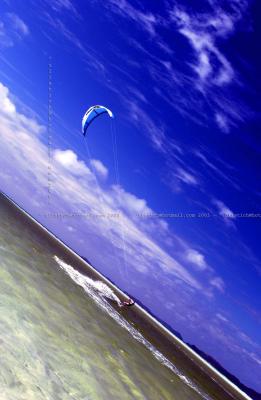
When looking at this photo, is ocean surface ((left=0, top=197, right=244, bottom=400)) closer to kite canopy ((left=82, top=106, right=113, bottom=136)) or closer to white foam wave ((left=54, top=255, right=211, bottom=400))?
white foam wave ((left=54, top=255, right=211, bottom=400))

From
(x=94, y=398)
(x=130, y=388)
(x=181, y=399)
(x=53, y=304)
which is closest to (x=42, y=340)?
(x=94, y=398)

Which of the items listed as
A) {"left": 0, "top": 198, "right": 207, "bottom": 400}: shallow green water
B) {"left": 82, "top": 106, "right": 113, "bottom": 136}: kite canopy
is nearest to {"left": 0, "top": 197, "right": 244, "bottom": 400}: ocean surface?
{"left": 0, "top": 198, "right": 207, "bottom": 400}: shallow green water

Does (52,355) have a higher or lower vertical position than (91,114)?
lower

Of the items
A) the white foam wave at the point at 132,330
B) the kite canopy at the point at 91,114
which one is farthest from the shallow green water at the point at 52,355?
the kite canopy at the point at 91,114

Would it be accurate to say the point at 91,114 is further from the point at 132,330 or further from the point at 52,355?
the point at 52,355

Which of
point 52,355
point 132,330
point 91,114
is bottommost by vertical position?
point 132,330

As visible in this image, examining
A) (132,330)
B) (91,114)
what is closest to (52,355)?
(132,330)

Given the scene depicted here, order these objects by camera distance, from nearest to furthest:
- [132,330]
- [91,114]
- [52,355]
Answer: [52,355]
[132,330]
[91,114]

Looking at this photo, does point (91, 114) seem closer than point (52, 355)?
No

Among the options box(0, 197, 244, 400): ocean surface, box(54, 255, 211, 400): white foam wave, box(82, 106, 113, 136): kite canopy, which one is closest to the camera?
box(0, 197, 244, 400): ocean surface

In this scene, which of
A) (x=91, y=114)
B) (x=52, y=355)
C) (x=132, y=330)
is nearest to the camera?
(x=52, y=355)

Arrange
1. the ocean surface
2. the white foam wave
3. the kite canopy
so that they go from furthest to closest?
the kite canopy, the white foam wave, the ocean surface

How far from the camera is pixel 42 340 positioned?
12.9 m

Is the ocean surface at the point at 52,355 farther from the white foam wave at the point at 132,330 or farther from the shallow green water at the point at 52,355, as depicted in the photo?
the white foam wave at the point at 132,330
